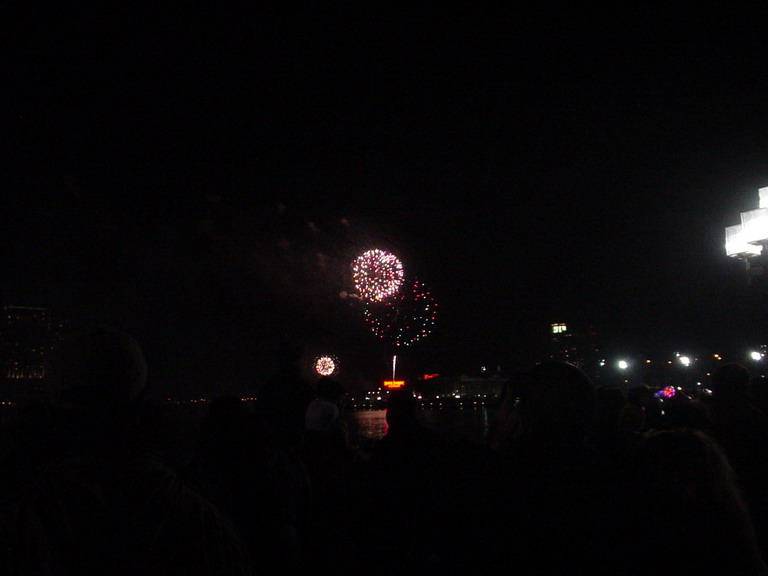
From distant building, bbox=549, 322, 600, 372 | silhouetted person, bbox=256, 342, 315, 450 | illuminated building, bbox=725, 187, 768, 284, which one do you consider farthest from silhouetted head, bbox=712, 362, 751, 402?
distant building, bbox=549, 322, 600, 372

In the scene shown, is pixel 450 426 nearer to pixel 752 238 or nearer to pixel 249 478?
pixel 752 238

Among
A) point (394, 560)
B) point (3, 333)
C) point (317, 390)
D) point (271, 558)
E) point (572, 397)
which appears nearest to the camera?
point (572, 397)

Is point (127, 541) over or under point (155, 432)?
under

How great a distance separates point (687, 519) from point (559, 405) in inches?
25.9

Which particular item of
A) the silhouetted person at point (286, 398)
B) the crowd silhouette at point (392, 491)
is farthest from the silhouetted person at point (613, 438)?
the silhouetted person at point (286, 398)

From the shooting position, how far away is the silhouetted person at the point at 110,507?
137 centimetres

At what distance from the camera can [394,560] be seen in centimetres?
436

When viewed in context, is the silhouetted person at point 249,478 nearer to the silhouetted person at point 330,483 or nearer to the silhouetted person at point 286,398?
the silhouetted person at point 330,483

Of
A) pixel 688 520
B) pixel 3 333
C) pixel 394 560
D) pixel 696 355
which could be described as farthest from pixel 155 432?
pixel 3 333

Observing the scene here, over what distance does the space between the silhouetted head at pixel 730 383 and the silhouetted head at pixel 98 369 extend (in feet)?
14.9

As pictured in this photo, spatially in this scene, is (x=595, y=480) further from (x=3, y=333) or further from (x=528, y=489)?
(x=3, y=333)

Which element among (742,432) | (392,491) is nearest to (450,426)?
(742,432)

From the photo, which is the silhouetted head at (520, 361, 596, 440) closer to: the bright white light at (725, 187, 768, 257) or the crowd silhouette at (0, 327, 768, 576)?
the crowd silhouette at (0, 327, 768, 576)

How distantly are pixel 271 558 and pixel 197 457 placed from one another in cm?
74
